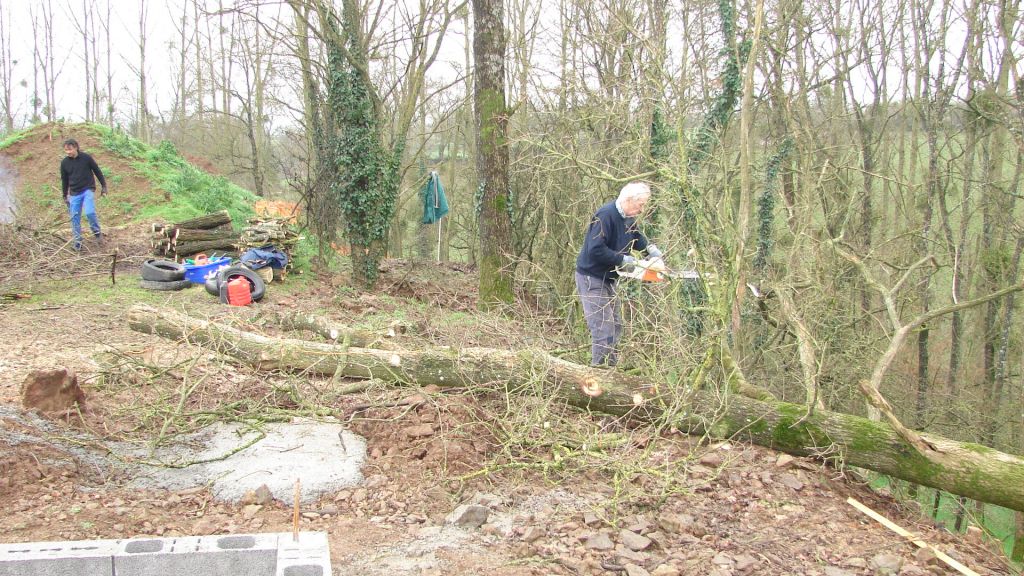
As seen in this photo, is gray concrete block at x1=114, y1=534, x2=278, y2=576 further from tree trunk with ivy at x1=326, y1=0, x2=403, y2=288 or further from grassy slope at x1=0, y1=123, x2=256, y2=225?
grassy slope at x1=0, y1=123, x2=256, y2=225

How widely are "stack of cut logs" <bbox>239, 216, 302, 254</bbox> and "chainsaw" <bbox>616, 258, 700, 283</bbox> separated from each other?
7.48 meters

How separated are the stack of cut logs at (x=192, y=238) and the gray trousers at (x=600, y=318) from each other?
310 inches

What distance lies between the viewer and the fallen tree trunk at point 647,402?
3955mm

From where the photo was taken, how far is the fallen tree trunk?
3955 mm

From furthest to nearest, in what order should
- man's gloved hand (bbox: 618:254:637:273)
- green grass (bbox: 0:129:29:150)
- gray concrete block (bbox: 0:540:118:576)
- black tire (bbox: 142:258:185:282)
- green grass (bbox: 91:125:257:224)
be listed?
green grass (bbox: 0:129:29:150) < green grass (bbox: 91:125:257:224) < black tire (bbox: 142:258:185:282) < man's gloved hand (bbox: 618:254:637:273) < gray concrete block (bbox: 0:540:118:576)

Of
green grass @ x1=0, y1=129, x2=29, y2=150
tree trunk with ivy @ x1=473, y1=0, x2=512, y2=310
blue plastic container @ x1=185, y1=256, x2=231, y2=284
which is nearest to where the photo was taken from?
tree trunk with ivy @ x1=473, y1=0, x2=512, y2=310

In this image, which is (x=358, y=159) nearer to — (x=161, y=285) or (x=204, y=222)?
(x=204, y=222)

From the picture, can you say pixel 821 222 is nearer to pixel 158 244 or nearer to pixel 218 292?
pixel 218 292

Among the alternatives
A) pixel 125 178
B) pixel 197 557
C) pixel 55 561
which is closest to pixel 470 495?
pixel 197 557

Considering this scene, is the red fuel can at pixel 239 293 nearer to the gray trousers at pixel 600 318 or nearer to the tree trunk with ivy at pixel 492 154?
the tree trunk with ivy at pixel 492 154

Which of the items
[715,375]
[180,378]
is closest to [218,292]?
[180,378]

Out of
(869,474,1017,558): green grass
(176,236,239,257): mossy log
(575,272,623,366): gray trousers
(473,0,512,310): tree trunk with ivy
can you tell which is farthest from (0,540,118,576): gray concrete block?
(176,236,239,257): mossy log

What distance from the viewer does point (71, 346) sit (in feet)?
21.3

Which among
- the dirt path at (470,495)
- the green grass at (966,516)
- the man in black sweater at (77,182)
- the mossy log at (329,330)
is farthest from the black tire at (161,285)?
the green grass at (966,516)
